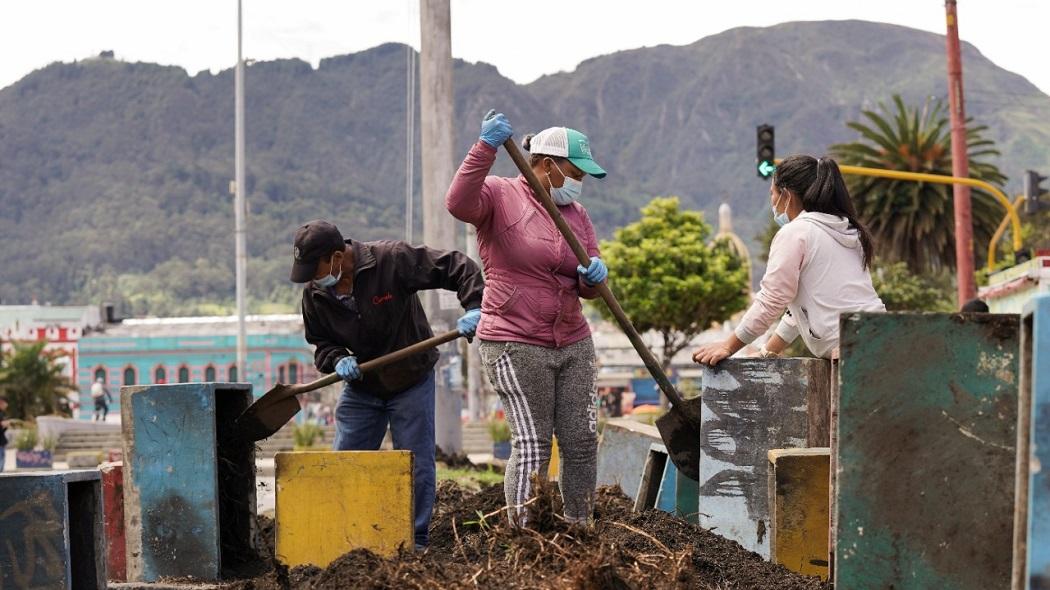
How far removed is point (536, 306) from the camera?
6094 mm

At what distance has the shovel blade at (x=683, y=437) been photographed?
727cm

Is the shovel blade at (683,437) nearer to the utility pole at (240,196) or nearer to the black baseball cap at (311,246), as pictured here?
the black baseball cap at (311,246)

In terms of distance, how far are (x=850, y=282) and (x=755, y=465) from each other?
91cm

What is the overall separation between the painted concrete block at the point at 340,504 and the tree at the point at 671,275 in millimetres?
43489

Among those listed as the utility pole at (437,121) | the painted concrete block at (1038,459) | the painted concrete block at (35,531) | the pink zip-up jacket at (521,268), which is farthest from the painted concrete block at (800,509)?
the utility pole at (437,121)

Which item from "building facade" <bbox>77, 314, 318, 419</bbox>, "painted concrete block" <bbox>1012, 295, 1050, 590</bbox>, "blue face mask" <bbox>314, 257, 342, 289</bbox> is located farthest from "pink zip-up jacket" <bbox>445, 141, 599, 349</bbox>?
"building facade" <bbox>77, 314, 318, 419</bbox>

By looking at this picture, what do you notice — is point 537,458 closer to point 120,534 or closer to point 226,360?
point 120,534

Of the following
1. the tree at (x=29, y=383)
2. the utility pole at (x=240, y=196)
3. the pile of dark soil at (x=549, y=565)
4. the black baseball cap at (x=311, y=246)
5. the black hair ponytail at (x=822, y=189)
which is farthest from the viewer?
the tree at (x=29, y=383)

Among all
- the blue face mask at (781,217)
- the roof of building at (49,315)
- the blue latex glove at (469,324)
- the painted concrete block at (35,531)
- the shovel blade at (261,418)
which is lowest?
the roof of building at (49,315)

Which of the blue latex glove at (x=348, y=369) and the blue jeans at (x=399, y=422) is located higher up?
the blue latex glove at (x=348, y=369)

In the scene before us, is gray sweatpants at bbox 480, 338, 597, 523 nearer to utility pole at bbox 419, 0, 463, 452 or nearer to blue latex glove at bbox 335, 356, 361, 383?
blue latex glove at bbox 335, 356, 361, 383

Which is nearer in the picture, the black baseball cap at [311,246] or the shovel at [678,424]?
the black baseball cap at [311,246]

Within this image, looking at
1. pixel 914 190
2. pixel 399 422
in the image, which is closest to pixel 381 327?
pixel 399 422

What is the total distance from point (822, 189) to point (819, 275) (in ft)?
1.27
